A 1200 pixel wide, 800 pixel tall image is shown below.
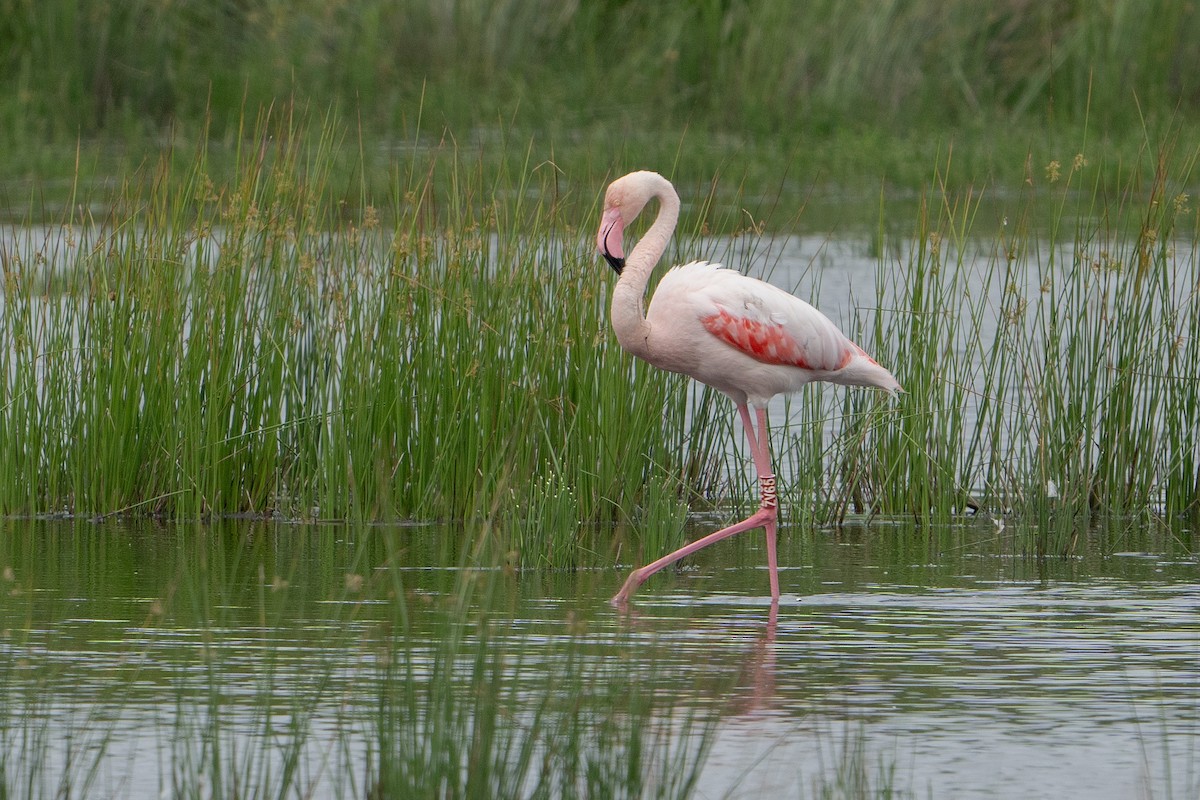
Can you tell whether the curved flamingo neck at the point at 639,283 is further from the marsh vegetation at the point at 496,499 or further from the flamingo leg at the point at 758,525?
the flamingo leg at the point at 758,525

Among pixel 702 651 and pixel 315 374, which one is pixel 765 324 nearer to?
pixel 702 651

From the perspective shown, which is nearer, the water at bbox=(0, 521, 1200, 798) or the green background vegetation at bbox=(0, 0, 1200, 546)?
the water at bbox=(0, 521, 1200, 798)

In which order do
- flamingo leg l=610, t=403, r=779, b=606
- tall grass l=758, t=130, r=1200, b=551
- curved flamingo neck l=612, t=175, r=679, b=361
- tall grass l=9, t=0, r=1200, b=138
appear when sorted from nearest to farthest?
flamingo leg l=610, t=403, r=779, b=606 < curved flamingo neck l=612, t=175, r=679, b=361 < tall grass l=758, t=130, r=1200, b=551 < tall grass l=9, t=0, r=1200, b=138

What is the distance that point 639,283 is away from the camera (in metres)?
7.60

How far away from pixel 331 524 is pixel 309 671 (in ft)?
9.29

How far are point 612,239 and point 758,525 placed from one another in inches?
45.3

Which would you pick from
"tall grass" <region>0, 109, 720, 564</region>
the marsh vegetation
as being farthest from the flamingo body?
"tall grass" <region>0, 109, 720, 564</region>

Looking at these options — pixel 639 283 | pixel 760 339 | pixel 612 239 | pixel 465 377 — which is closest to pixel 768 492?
pixel 760 339

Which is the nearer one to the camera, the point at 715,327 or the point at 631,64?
the point at 715,327

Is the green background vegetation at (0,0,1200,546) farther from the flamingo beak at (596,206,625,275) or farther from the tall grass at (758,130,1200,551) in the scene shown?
the flamingo beak at (596,206,625,275)

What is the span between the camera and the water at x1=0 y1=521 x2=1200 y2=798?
4922 mm

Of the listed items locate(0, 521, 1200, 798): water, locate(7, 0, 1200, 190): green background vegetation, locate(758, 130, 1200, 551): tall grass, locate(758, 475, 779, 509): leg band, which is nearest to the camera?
locate(0, 521, 1200, 798): water

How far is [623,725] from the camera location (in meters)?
5.05

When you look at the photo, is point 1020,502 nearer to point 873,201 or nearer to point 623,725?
point 623,725
